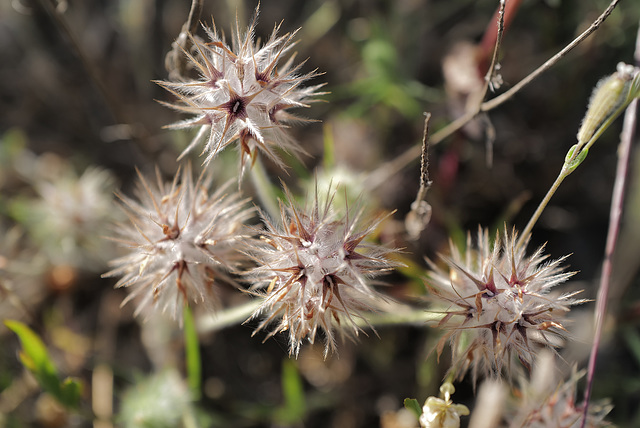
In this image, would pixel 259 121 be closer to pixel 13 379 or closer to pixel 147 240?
pixel 147 240

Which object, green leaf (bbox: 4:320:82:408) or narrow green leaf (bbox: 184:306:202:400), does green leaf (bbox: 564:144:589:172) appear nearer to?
narrow green leaf (bbox: 184:306:202:400)

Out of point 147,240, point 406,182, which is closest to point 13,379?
point 147,240

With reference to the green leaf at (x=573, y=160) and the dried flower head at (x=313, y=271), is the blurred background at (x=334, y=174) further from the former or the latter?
the green leaf at (x=573, y=160)

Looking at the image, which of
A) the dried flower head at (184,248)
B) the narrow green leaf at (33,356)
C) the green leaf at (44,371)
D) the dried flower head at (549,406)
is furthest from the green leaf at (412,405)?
the narrow green leaf at (33,356)

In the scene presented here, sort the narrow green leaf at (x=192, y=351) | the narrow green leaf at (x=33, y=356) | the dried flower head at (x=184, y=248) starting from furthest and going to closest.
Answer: the narrow green leaf at (x=192, y=351) → the narrow green leaf at (x=33, y=356) → the dried flower head at (x=184, y=248)

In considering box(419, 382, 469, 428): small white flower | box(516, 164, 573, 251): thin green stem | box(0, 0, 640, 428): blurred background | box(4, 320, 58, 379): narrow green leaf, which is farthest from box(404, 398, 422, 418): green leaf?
box(4, 320, 58, 379): narrow green leaf

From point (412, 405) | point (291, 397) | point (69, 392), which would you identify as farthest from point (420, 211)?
point (69, 392)
